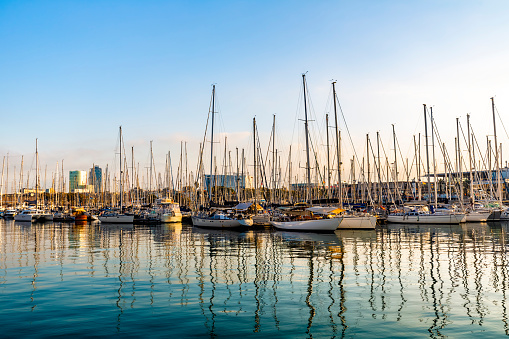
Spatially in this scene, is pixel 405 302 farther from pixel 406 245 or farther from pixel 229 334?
pixel 406 245

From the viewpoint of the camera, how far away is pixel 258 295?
49.2 feet

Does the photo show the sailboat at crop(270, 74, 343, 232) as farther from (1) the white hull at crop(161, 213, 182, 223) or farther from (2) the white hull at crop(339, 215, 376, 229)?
(1) the white hull at crop(161, 213, 182, 223)

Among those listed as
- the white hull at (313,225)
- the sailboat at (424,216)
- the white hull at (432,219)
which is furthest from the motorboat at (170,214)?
the white hull at (432,219)

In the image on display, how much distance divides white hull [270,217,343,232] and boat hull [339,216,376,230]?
460 centimetres

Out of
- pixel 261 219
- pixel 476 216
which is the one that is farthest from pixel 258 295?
pixel 476 216

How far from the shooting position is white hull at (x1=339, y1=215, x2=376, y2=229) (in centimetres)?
4872

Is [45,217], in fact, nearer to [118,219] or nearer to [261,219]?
[118,219]

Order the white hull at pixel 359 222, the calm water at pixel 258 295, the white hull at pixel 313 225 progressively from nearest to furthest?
1. the calm water at pixel 258 295
2. the white hull at pixel 313 225
3. the white hull at pixel 359 222

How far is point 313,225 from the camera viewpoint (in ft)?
149

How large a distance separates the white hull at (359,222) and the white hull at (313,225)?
15.1ft

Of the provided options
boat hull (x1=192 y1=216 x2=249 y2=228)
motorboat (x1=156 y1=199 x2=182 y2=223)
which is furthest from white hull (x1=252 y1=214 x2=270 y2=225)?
motorboat (x1=156 y1=199 x2=182 y2=223)

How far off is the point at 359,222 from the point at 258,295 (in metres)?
36.4

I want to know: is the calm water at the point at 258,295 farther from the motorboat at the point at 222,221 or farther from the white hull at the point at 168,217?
the white hull at the point at 168,217

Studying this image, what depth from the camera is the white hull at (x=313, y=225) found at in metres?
44.2
